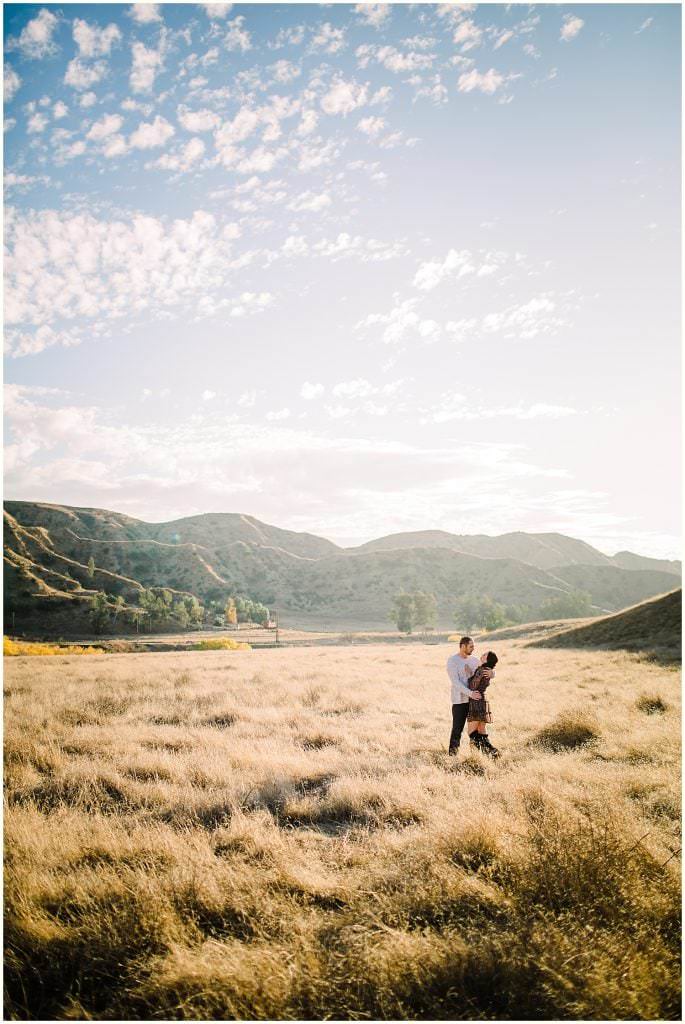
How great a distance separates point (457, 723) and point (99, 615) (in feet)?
310

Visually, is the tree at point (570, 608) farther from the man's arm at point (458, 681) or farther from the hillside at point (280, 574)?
the man's arm at point (458, 681)

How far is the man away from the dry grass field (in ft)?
1.81

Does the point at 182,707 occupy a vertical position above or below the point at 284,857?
below

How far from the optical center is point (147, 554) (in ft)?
530

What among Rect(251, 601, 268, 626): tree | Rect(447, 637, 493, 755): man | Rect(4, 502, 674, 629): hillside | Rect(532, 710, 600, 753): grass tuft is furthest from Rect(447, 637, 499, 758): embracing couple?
Rect(4, 502, 674, 629): hillside

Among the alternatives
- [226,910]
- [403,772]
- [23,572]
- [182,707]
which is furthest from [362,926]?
[23,572]

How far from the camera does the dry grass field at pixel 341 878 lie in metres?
2.03

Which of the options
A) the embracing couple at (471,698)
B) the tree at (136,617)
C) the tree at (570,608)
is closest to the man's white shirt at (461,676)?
the embracing couple at (471,698)

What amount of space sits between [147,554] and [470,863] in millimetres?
181151

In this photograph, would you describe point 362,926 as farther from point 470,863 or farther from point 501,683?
point 501,683

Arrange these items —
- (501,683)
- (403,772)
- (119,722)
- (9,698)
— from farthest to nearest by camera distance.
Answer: (501,683) < (9,698) < (119,722) < (403,772)

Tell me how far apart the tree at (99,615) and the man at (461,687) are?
93.7m

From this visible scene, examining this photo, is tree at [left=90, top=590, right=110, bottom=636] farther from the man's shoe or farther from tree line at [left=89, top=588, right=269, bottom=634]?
the man's shoe

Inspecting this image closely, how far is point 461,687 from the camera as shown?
7426 millimetres
